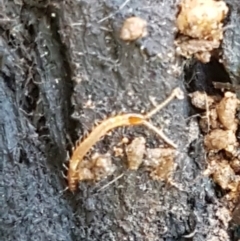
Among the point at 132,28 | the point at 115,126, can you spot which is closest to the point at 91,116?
the point at 115,126

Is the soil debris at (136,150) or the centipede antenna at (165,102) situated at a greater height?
the centipede antenna at (165,102)

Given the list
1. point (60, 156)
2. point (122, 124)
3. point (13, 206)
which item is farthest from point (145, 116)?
point (13, 206)

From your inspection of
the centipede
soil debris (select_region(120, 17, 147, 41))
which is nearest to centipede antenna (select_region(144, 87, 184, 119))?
the centipede

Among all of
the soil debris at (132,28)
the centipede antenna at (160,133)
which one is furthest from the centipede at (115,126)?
the soil debris at (132,28)

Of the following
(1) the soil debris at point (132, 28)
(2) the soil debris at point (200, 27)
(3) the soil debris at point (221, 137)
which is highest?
(1) the soil debris at point (132, 28)

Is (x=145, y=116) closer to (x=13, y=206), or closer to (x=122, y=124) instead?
(x=122, y=124)

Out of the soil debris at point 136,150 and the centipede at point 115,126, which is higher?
the centipede at point 115,126

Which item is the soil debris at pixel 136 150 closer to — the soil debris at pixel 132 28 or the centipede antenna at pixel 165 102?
the centipede antenna at pixel 165 102

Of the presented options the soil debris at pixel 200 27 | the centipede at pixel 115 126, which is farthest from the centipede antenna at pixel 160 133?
the soil debris at pixel 200 27

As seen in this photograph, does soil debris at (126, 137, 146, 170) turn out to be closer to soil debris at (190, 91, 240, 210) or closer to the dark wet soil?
the dark wet soil

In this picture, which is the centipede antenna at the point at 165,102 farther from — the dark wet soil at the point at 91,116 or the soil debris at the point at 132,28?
the soil debris at the point at 132,28
